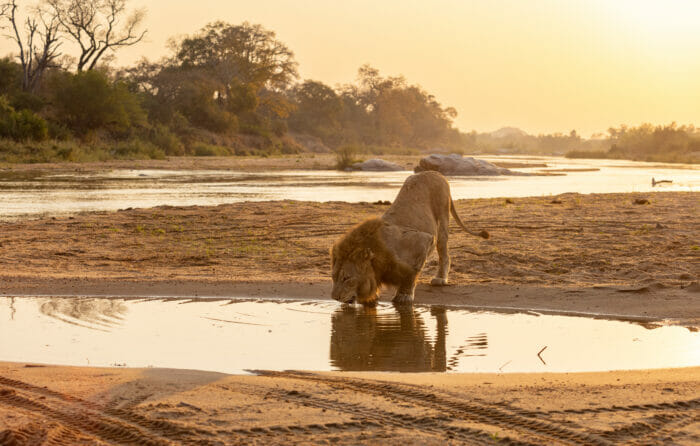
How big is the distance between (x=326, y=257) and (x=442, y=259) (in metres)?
2.31

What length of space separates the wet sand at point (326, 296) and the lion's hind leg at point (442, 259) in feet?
0.96

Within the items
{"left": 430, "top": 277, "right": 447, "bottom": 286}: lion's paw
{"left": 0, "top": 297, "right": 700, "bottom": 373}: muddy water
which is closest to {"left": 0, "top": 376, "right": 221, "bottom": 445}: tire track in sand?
{"left": 0, "top": 297, "right": 700, "bottom": 373}: muddy water

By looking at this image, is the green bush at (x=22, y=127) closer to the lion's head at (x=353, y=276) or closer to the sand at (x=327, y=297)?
the sand at (x=327, y=297)

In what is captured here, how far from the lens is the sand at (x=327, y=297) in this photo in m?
4.59

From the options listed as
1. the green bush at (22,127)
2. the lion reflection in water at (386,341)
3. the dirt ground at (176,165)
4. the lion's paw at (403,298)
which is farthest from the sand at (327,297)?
the green bush at (22,127)

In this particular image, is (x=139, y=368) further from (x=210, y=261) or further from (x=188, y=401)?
(x=210, y=261)

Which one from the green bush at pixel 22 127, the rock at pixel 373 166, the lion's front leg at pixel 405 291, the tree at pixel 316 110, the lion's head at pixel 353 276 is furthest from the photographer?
the tree at pixel 316 110

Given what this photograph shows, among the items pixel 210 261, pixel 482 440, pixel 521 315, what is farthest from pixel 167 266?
pixel 482 440

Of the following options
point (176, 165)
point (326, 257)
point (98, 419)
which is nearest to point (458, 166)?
point (176, 165)

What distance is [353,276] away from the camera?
8.62 m

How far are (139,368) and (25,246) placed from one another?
24.6ft

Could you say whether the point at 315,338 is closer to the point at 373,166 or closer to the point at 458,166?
the point at 458,166

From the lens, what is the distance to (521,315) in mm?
8859

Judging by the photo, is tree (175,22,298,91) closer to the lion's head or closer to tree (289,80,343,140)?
tree (289,80,343,140)
